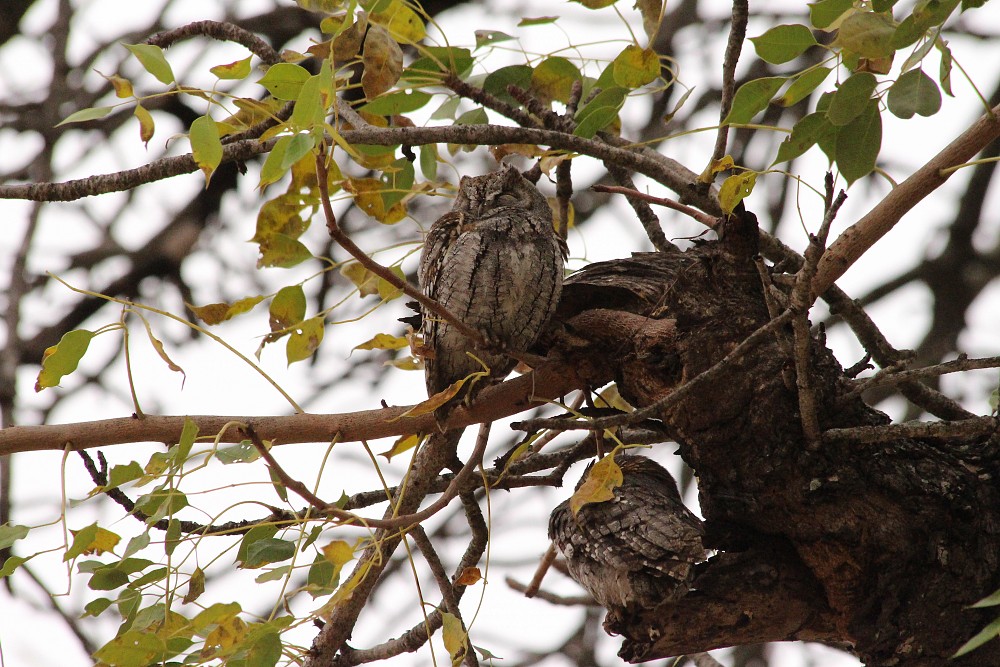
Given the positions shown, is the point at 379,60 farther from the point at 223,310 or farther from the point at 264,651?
the point at 264,651

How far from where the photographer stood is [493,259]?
1.98 m

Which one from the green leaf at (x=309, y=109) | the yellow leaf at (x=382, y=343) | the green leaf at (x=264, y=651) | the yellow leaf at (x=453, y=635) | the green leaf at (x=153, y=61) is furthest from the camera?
the yellow leaf at (x=382, y=343)

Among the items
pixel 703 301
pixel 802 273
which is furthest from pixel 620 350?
pixel 802 273

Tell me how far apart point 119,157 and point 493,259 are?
2.52m

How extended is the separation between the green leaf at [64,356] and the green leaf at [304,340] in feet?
1.43

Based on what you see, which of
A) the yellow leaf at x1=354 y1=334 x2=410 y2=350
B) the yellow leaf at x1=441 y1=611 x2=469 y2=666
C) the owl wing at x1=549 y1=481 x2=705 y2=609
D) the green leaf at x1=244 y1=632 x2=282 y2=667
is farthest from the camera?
the yellow leaf at x1=354 y1=334 x2=410 y2=350

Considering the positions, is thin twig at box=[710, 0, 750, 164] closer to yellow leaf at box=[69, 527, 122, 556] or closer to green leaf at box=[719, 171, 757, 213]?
green leaf at box=[719, 171, 757, 213]

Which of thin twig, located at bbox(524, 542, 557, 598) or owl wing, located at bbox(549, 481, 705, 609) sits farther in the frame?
thin twig, located at bbox(524, 542, 557, 598)

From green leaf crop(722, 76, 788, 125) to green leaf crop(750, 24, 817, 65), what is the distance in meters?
0.06

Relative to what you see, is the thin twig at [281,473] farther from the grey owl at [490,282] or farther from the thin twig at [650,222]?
the thin twig at [650,222]

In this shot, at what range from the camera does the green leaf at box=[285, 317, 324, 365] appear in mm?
1787

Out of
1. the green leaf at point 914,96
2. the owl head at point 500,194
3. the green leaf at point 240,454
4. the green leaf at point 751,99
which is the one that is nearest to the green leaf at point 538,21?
the owl head at point 500,194

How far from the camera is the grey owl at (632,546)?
160 centimetres

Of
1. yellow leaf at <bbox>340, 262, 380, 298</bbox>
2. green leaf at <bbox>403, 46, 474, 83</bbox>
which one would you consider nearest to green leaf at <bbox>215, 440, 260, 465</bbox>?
yellow leaf at <bbox>340, 262, 380, 298</bbox>
